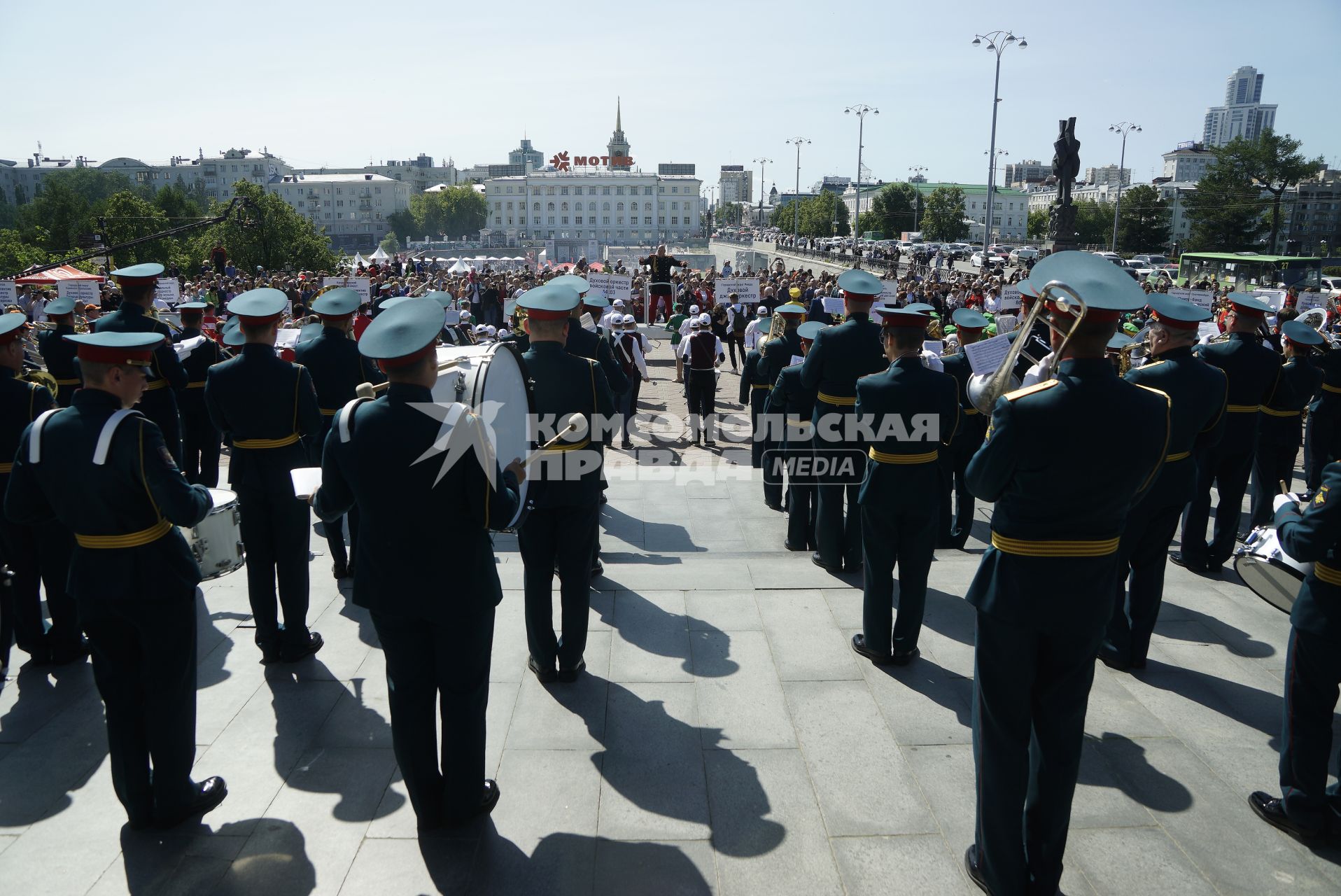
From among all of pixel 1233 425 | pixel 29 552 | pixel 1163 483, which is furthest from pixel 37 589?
pixel 1233 425

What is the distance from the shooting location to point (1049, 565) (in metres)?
3.30

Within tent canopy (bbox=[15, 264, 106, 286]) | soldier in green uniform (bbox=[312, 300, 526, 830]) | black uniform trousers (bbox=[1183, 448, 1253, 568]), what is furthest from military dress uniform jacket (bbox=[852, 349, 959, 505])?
tent canopy (bbox=[15, 264, 106, 286])

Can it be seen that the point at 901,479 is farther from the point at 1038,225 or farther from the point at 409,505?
the point at 1038,225

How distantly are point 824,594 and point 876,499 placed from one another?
4.82 ft

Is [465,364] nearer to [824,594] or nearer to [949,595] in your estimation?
[824,594]

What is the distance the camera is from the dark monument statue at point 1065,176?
33062 mm

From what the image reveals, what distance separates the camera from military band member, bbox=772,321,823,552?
762 centimetres

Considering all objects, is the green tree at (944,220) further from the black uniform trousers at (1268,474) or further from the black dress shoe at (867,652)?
the black dress shoe at (867,652)

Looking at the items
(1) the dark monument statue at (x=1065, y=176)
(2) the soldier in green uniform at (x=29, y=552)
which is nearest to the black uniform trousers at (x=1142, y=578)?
(2) the soldier in green uniform at (x=29, y=552)

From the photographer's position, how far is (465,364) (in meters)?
4.63

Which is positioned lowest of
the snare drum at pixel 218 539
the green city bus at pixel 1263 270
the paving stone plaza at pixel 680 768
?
the paving stone plaza at pixel 680 768

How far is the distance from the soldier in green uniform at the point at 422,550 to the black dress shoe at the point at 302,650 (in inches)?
82.8

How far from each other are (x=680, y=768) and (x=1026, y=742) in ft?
5.57

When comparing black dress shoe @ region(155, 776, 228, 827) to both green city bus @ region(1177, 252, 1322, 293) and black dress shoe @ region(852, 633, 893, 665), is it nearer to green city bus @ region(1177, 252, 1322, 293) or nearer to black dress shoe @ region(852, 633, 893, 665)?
black dress shoe @ region(852, 633, 893, 665)
